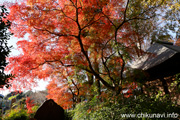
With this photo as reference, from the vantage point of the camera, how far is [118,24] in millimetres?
6125

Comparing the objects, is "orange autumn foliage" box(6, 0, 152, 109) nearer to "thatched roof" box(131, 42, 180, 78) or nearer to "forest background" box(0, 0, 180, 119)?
"forest background" box(0, 0, 180, 119)

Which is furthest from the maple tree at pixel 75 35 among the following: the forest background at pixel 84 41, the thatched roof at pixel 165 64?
the thatched roof at pixel 165 64

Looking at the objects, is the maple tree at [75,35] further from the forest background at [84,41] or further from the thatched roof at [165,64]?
the thatched roof at [165,64]

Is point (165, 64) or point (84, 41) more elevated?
point (84, 41)

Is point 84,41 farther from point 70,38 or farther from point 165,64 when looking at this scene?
point 165,64

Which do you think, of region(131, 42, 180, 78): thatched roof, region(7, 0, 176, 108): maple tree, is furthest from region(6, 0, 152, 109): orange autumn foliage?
region(131, 42, 180, 78): thatched roof

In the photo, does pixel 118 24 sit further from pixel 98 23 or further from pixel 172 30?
Answer: pixel 172 30

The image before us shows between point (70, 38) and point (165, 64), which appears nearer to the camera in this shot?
point (165, 64)

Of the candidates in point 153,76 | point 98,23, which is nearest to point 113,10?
point 98,23

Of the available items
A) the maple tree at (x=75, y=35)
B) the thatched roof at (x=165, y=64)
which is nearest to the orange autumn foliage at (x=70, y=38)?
the maple tree at (x=75, y=35)

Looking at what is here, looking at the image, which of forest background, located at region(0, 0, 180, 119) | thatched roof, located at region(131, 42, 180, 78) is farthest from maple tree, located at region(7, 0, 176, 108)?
thatched roof, located at region(131, 42, 180, 78)

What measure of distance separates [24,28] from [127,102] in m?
6.46

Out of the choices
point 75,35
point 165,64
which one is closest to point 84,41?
point 75,35

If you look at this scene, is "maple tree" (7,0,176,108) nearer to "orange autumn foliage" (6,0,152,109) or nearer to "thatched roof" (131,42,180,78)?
"orange autumn foliage" (6,0,152,109)
